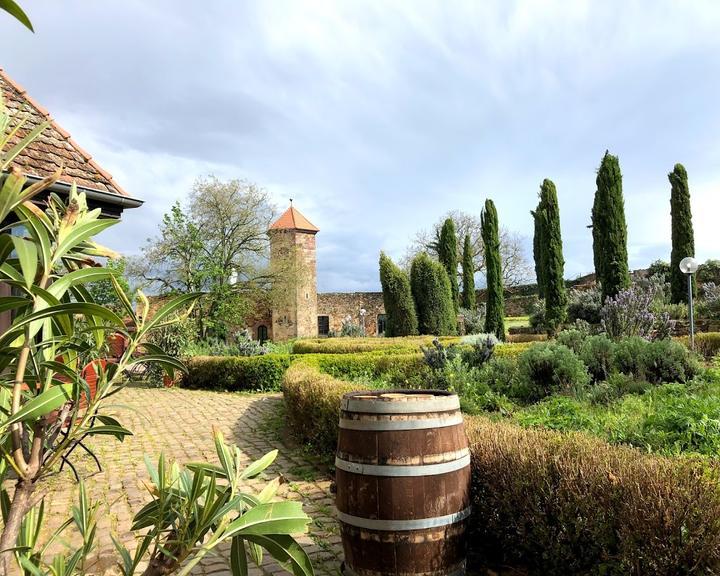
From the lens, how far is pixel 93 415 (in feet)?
4.59

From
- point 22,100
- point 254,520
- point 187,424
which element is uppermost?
point 22,100

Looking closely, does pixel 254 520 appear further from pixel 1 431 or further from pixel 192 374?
pixel 192 374

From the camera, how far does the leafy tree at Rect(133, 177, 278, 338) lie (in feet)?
66.2

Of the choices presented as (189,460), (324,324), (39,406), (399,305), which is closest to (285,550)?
(39,406)

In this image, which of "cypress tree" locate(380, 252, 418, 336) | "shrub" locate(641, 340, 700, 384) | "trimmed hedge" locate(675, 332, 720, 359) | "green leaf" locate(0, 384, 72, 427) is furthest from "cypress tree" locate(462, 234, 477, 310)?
"green leaf" locate(0, 384, 72, 427)

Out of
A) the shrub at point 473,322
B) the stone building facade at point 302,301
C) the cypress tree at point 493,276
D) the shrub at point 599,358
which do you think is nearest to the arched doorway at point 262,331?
the stone building facade at point 302,301

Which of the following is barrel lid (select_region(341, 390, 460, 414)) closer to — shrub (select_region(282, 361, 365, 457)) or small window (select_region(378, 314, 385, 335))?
shrub (select_region(282, 361, 365, 457))

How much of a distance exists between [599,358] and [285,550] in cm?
650

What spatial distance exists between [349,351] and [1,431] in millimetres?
11616

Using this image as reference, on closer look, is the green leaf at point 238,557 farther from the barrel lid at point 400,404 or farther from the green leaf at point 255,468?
the barrel lid at point 400,404

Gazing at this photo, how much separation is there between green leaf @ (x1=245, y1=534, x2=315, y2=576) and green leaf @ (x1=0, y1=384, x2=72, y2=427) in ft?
1.77

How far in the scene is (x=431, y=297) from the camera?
835 inches

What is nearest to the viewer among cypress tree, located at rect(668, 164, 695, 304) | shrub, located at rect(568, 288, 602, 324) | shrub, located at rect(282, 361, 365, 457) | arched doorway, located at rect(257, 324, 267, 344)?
shrub, located at rect(282, 361, 365, 457)

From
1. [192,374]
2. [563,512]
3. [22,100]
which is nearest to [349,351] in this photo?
[192,374]
